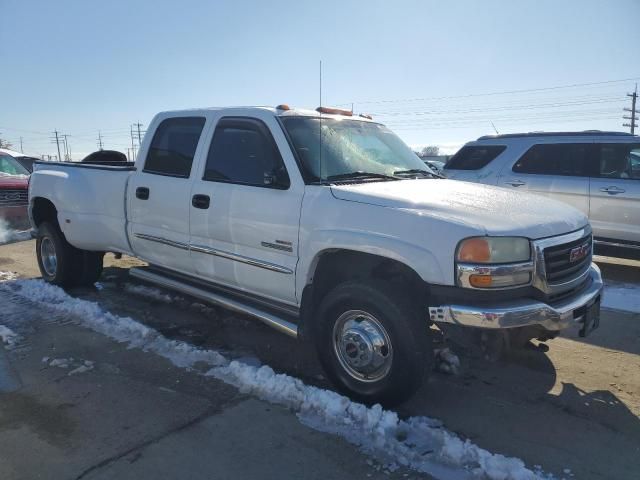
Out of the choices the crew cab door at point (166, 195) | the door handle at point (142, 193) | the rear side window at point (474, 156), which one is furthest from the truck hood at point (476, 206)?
the rear side window at point (474, 156)

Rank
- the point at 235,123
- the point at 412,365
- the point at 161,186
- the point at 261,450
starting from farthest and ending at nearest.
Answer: the point at 161,186 → the point at 235,123 → the point at 412,365 → the point at 261,450

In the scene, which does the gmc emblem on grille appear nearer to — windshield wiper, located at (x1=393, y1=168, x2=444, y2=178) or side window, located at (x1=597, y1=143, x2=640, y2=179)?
windshield wiper, located at (x1=393, y1=168, x2=444, y2=178)

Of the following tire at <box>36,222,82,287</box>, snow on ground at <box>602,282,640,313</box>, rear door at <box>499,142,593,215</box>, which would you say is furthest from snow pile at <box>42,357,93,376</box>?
rear door at <box>499,142,593,215</box>

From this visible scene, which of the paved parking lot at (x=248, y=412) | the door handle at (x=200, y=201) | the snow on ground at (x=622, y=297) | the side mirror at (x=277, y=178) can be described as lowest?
the paved parking lot at (x=248, y=412)

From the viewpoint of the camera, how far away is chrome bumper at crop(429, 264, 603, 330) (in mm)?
2920

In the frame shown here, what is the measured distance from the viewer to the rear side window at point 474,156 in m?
8.42

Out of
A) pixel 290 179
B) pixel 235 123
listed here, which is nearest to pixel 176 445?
pixel 290 179

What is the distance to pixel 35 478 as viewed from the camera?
2.71 meters

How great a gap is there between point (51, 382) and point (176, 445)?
1392 mm

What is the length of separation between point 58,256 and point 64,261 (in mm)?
98

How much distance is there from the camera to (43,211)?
6.43 m

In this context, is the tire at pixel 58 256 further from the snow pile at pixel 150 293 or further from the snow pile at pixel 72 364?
the snow pile at pixel 72 364

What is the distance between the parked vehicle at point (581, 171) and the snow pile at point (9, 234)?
8.32m

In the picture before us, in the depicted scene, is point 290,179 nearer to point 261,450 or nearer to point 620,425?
point 261,450
